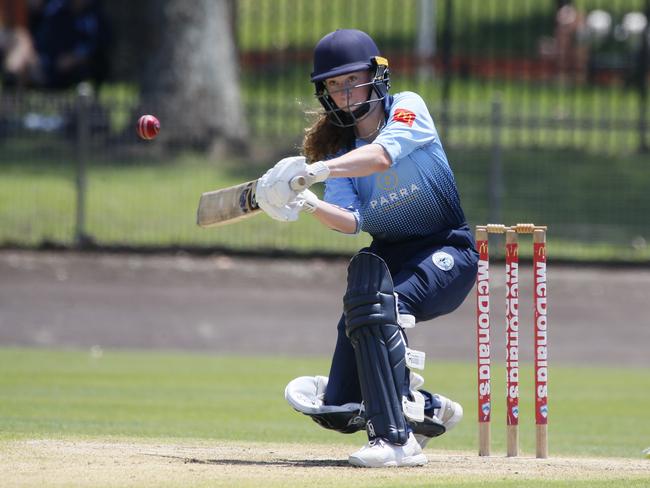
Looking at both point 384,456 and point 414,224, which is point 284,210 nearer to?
point 414,224

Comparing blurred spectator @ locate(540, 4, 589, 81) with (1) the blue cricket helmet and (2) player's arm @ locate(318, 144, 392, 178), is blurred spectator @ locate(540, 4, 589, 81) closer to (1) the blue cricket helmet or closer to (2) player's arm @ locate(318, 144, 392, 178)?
(1) the blue cricket helmet

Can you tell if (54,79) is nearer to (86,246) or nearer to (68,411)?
(86,246)

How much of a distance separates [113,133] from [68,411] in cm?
846

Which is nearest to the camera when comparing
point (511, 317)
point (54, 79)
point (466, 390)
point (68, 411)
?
point (511, 317)

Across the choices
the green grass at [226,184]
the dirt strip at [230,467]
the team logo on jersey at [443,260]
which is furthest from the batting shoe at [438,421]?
the green grass at [226,184]

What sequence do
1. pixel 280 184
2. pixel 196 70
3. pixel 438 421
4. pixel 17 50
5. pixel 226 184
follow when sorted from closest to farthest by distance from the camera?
pixel 280 184 < pixel 438 421 < pixel 226 184 < pixel 196 70 < pixel 17 50

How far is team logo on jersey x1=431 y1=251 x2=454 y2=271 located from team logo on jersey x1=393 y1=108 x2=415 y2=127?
0.67m

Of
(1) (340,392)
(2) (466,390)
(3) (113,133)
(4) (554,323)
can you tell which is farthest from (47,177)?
(1) (340,392)

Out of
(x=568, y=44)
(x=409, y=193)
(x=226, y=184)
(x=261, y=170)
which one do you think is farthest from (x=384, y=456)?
(x=568, y=44)

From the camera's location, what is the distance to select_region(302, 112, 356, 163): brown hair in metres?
6.84

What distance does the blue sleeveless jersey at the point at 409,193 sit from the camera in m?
6.62

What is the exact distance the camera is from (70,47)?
20172mm

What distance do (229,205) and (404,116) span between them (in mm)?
978

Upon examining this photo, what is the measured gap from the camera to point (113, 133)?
1739 centimetres
